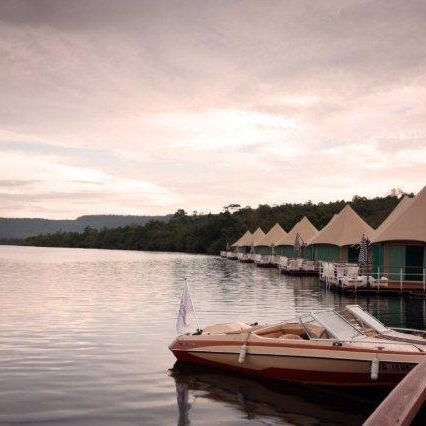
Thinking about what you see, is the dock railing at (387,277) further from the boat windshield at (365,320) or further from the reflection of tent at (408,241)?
the boat windshield at (365,320)

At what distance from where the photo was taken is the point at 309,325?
14.6 meters

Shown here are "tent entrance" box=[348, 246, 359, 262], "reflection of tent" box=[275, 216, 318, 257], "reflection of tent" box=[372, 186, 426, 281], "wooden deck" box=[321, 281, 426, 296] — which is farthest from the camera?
"reflection of tent" box=[275, 216, 318, 257]

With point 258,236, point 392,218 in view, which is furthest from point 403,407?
point 258,236

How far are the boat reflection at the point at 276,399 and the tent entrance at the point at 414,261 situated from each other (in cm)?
2676

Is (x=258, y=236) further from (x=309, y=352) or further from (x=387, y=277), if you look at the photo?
(x=309, y=352)

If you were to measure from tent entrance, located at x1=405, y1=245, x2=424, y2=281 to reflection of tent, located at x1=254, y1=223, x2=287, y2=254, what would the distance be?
42083 mm

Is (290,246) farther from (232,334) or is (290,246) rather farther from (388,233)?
(232,334)

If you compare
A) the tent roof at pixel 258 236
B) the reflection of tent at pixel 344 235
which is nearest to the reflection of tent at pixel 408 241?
the reflection of tent at pixel 344 235

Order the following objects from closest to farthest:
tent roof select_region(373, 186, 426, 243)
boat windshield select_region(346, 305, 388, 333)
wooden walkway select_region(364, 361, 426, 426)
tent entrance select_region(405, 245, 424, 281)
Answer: wooden walkway select_region(364, 361, 426, 426)
boat windshield select_region(346, 305, 388, 333)
tent roof select_region(373, 186, 426, 243)
tent entrance select_region(405, 245, 424, 281)

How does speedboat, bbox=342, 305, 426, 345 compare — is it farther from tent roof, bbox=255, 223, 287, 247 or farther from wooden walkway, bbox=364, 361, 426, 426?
tent roof, bbox=255, 223, 287, 247

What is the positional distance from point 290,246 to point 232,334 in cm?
6451

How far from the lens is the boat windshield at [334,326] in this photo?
13.7 m

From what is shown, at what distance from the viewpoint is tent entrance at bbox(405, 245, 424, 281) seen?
1517 inches

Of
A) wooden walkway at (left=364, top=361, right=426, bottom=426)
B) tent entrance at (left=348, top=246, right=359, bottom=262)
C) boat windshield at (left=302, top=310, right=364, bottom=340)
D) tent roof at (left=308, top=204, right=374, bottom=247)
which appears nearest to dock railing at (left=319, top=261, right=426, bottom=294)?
tent roof at (left=308, top=204, right=374, bottom=247)
